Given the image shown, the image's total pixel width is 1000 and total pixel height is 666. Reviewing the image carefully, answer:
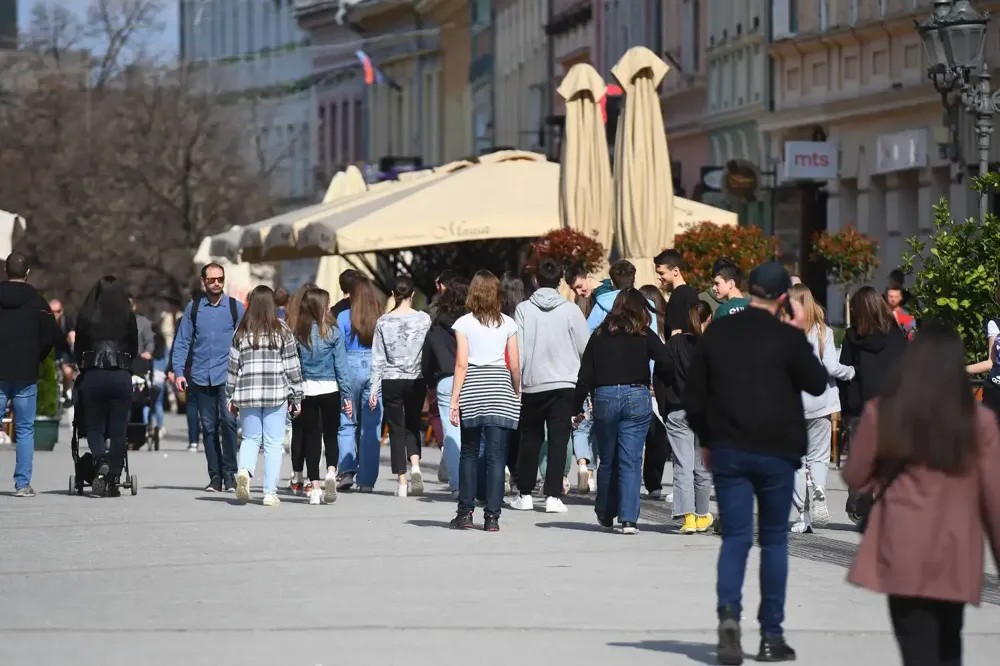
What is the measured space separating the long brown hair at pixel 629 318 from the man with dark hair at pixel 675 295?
59cm

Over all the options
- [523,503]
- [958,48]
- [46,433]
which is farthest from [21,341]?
[46,433]

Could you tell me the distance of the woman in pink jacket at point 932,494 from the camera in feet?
26.5

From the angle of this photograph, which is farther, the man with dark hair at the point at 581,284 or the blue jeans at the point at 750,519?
the man with dark hair at the point at 581,284

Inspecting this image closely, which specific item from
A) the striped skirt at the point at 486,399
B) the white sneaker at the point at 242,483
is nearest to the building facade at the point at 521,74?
the white sneaker at the point at 242,483

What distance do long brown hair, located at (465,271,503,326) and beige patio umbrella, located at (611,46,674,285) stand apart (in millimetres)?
9736

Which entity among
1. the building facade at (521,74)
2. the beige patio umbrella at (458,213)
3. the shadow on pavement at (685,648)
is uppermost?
the building facade at (521,74)

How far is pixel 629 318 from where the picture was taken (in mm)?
15719

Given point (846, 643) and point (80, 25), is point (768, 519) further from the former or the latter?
point (80, 25)

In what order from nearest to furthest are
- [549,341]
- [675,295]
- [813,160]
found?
[675,295] → [549,341] → [813,160]

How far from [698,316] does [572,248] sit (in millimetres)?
9902

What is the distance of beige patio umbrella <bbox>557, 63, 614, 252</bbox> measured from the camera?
27.1 meters

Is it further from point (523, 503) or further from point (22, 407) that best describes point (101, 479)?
point (523, 503)

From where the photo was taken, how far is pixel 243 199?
61.3 m

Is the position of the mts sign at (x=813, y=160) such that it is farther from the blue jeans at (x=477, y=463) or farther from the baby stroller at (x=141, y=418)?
the blue jeans at (x=477, y=463)
